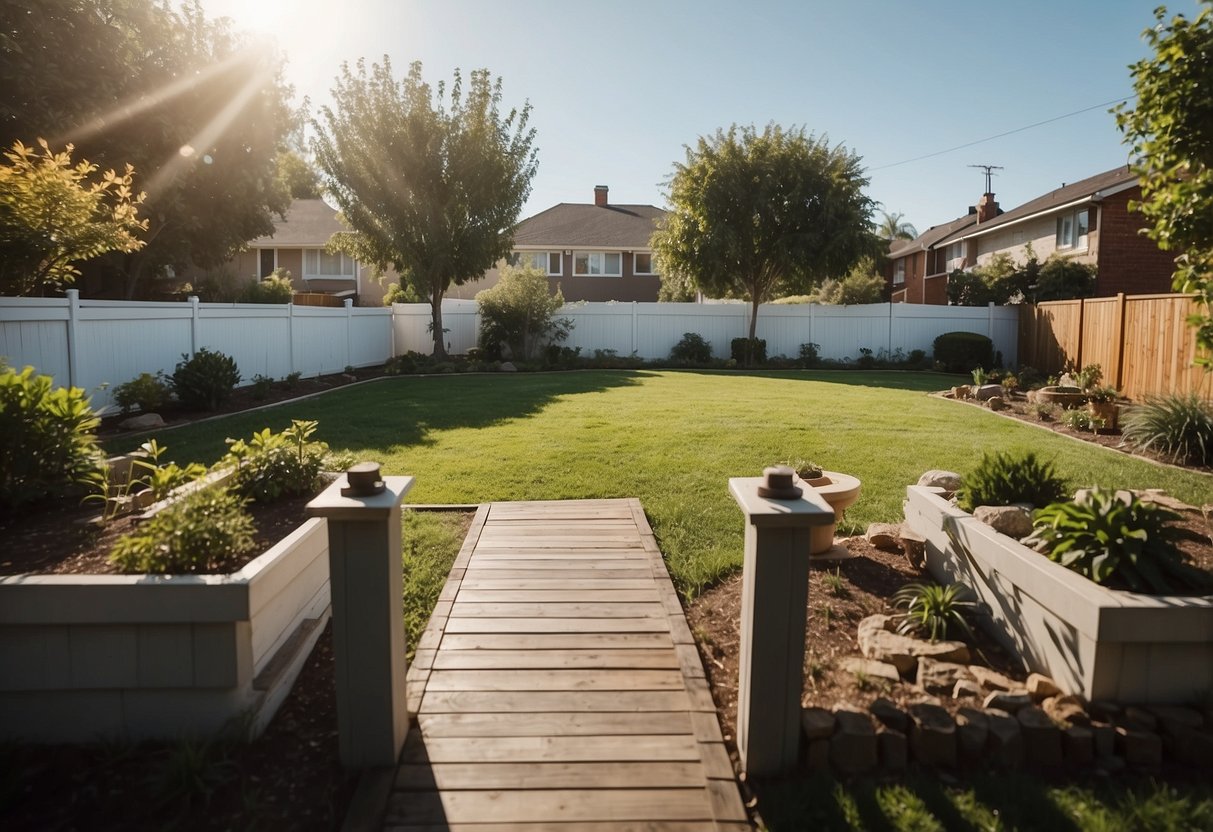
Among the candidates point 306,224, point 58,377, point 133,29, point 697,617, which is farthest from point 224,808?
point 306,224

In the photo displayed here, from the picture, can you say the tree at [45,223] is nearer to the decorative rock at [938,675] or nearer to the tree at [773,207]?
the decorative rock at [938,675]

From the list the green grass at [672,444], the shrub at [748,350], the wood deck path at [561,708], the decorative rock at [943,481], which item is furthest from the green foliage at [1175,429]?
the shrub at [748,350]

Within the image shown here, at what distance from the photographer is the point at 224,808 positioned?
111 inches

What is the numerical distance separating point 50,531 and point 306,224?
104 feet

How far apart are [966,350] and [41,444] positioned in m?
20.5

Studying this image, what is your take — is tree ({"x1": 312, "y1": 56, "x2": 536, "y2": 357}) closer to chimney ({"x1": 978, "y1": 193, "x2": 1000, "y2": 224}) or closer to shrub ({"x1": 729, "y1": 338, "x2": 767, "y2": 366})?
shrub ({"x1": 729, "y1": 338, "x2": 767, "y2": 366})

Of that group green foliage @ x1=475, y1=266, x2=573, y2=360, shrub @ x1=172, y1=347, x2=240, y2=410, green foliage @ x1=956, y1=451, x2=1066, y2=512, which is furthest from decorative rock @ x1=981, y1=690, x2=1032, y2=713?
green foliage @ x1=475, y1=266, x2=573, y2=360

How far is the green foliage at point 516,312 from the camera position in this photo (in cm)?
2125

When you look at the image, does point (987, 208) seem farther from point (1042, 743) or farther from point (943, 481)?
point (1042, 743)

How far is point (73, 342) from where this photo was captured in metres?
9.76

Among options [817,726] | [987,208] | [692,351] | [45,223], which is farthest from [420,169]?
[987,208]

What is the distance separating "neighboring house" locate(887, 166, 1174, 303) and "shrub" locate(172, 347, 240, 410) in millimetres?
17622

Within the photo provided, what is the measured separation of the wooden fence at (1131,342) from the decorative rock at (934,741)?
852cm

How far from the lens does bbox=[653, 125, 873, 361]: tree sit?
22.5m
